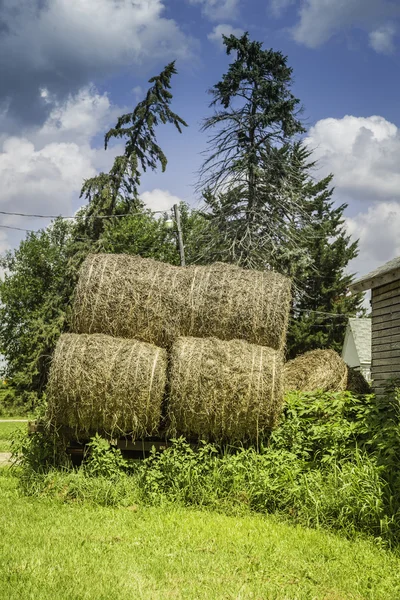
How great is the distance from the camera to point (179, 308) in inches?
300

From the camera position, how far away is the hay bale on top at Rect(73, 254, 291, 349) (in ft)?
24.7

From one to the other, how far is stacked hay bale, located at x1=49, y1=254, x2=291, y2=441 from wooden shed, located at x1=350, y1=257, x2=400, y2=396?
3.19m

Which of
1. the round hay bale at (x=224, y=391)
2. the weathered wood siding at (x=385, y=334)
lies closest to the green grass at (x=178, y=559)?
the round hay bale at (x=224, y=391)

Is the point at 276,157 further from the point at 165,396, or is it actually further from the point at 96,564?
the point at 96,564

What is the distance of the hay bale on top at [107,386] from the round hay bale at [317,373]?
9.41 feet

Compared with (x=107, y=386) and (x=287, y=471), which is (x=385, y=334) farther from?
(x=107, y=386)

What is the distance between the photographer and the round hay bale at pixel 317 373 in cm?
936

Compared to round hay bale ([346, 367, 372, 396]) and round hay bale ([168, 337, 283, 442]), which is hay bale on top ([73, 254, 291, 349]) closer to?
round hay bale ([168, 337, 283, 442])

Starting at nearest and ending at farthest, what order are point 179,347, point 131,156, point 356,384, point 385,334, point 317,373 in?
1. point 179,347
2. point 317,373
3. point 356,384
4. point 385,334
5. point 131,156

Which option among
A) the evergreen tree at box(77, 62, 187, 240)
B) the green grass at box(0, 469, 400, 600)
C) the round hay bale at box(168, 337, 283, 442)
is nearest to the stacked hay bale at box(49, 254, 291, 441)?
the round hay bale at box(168, 337, 283, 442)

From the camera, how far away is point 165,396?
7.26 metres

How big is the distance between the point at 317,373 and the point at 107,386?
4111 millimetres

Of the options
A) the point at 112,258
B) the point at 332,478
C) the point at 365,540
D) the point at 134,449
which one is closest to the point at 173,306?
the point at 112,258

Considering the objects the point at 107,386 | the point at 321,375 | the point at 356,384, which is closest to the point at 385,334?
the point at 356,384
